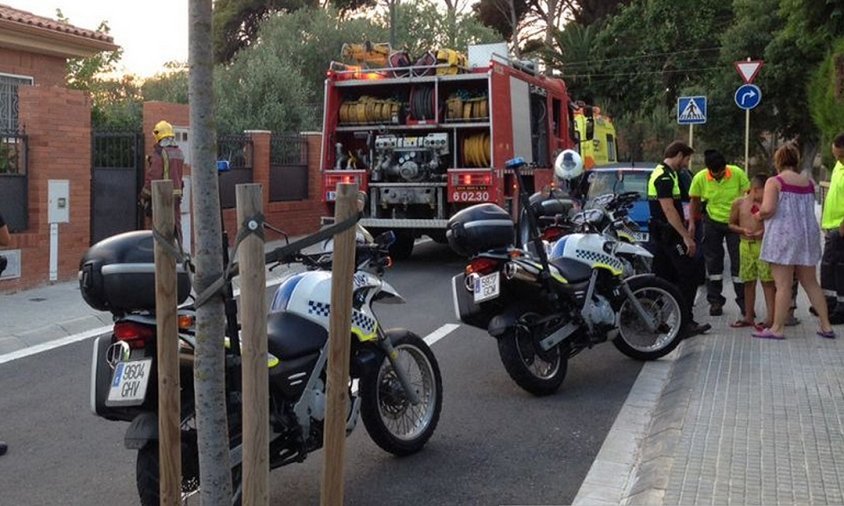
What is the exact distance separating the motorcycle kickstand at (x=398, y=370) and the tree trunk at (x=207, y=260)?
2.19m

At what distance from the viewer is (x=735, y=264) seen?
9.30 m

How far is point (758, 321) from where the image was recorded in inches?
361

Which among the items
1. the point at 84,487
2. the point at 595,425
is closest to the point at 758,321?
the point at 595,425

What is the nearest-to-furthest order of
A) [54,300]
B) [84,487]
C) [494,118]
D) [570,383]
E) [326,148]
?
[84,487] < [570,383] < [54,300] < [494,118] < [326,148]

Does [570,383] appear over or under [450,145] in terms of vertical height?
under

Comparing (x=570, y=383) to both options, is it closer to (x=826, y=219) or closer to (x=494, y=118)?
(x=826, y=219)

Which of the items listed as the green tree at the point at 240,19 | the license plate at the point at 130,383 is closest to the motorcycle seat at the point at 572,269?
the license plate at the point at 130,383

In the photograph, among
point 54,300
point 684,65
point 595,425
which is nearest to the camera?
point 595,425

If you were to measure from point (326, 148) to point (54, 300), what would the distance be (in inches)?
191

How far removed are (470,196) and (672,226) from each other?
455cm

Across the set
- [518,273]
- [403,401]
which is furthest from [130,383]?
[518,273]

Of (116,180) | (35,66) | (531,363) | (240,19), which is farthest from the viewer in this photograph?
(240,19)

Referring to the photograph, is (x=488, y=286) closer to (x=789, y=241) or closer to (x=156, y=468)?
(x=156, y=468)

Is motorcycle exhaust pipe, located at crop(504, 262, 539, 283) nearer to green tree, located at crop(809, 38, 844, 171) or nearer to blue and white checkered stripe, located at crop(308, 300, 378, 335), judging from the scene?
blue and white checkered stripe, located at crop(308, 300, 378, 335)
